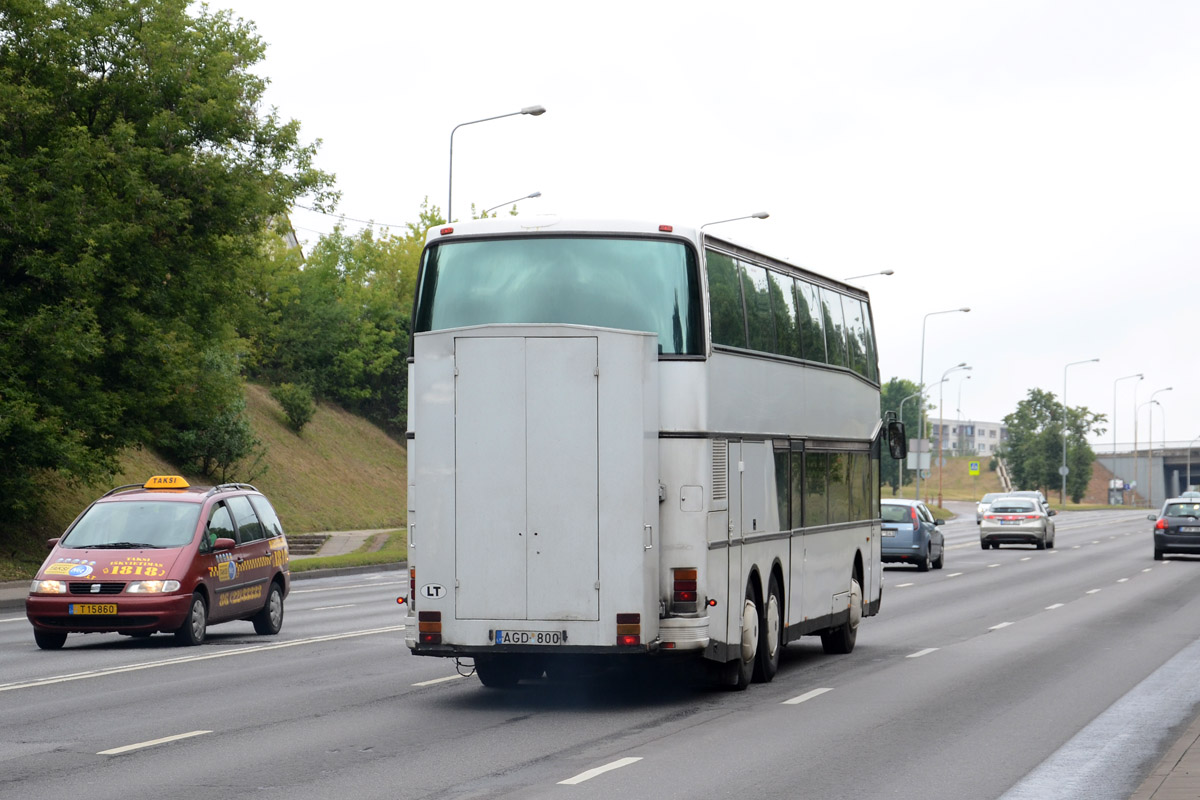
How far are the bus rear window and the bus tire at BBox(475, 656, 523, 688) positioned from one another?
2.83 metres

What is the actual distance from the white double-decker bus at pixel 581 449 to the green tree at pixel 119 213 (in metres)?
19.2

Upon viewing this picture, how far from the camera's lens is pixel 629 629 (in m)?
11.9

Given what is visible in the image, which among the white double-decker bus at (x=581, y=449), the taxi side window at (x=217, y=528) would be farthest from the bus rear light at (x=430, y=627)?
the taxi side window at (x=217, y=528)

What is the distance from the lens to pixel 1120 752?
10617 millimetres

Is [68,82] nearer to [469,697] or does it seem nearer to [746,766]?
[469,697]

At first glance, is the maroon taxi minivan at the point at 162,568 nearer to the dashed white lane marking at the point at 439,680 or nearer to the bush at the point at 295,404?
the dashed white lane marking at the point at 439,680

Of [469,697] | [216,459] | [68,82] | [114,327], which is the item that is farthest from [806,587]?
[216,459]

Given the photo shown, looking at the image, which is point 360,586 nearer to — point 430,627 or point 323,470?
point 430,627

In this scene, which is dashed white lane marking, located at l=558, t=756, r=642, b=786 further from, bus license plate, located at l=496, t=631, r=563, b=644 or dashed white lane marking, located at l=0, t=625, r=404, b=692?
dashed white lane marking, located at l=0, t=625, r=404, b=692

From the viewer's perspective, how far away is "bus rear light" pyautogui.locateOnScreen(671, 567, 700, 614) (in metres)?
12.4

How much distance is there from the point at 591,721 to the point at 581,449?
2.01 m

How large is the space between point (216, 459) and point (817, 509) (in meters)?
35.4

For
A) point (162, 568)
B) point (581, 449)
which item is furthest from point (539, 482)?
point (162, 568)

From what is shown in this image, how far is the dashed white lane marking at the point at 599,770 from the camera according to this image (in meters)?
9.20
